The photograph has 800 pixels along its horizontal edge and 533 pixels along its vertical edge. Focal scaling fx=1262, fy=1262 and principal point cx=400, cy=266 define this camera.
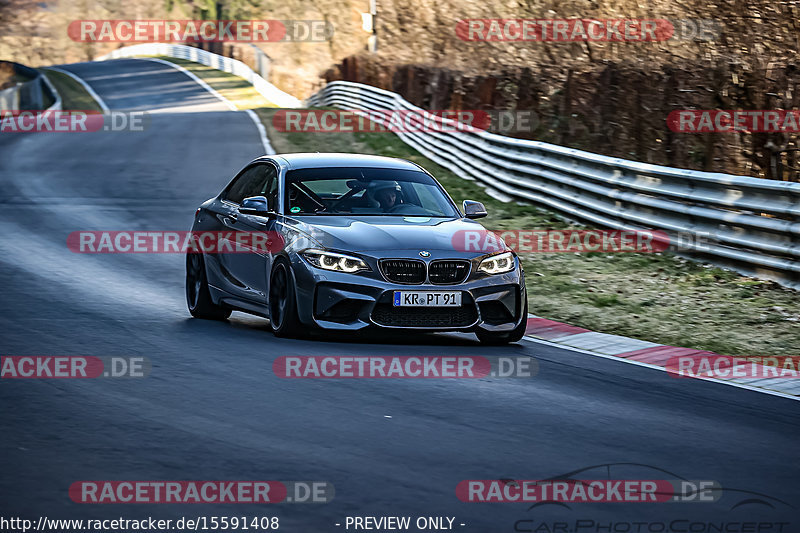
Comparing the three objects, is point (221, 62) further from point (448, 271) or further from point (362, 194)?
point (448, 271)

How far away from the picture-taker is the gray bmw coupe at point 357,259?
9766mm

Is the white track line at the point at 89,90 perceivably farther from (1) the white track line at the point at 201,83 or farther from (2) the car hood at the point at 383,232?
(2) the car hood at the point at 383,232

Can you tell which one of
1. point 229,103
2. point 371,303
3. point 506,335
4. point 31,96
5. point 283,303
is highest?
point 371,303

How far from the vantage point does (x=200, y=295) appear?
38.4ft

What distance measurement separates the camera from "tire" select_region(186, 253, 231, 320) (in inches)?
460

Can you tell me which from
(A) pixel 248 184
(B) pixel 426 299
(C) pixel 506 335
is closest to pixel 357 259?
(B) pixel 426 299

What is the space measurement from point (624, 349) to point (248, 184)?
12.6 feet

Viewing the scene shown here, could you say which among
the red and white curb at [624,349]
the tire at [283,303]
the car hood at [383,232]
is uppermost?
the car hood at [383,232]

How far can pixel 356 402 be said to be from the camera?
7680 millimetres

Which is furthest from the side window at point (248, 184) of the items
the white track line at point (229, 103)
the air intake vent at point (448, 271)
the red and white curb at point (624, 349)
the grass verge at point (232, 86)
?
the grass verge at point (232, 86)

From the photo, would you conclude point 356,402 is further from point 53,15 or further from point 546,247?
point 53,15

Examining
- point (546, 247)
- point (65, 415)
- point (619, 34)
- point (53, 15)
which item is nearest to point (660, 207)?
point (546, 247)

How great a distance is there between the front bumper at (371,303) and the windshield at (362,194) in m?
1.05

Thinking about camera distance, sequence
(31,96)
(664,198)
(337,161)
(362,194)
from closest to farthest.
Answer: (362,194)
(337,161)
(664,198)
(31,96)
